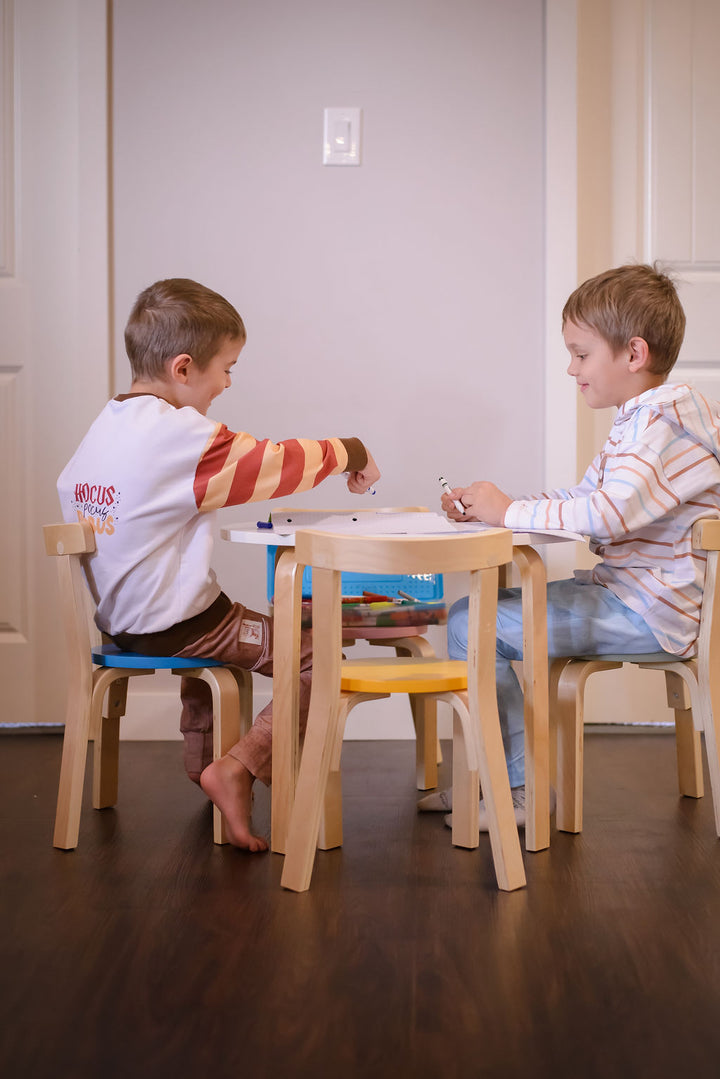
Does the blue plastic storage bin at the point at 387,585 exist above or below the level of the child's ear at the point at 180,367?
below

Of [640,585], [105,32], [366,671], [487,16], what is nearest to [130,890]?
[366,671]

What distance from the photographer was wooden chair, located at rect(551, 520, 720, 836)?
1733 mm

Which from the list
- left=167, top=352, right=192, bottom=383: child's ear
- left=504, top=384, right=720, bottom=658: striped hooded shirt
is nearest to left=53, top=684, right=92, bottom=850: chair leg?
left=167, top=352, right=192, bottom=383: child's ear

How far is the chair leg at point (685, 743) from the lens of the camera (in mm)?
1976

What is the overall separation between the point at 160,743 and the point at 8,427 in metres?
0.91

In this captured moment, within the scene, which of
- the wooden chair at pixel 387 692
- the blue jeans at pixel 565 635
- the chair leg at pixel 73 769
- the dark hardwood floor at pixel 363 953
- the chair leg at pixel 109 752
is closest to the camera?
the dark hardwood floor at pixel 363 953

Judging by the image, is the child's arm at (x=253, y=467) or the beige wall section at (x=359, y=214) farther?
the beige wall section at (x=359, y=214)

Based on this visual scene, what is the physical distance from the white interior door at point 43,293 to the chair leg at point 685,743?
4.99 ft

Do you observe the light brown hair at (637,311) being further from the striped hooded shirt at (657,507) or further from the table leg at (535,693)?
the table leg at (535,693)

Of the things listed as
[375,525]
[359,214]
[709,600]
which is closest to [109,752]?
[375,525]

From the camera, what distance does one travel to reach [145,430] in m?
1.67

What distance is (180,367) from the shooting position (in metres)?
1.82

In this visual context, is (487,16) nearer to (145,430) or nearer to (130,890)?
(145,430)

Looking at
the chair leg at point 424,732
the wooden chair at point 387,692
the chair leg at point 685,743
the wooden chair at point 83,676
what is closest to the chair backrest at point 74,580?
the wooden chair at point 83,676
